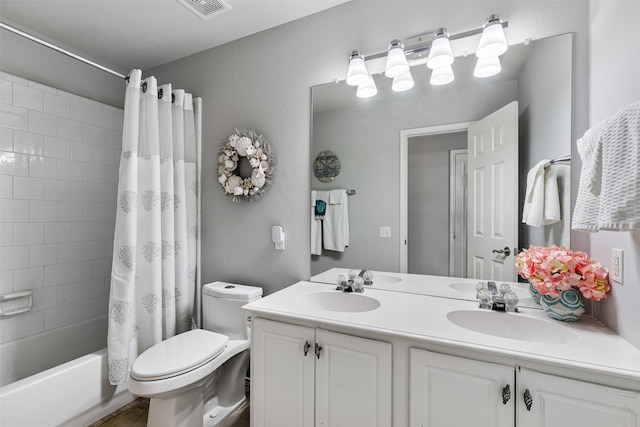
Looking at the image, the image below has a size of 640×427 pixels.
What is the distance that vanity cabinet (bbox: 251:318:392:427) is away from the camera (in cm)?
116

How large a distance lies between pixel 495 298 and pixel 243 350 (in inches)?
56.4

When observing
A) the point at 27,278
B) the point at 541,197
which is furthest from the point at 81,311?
the point at 541,197

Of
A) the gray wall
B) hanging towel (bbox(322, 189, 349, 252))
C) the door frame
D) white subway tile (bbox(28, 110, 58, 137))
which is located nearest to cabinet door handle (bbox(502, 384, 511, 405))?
the door frame

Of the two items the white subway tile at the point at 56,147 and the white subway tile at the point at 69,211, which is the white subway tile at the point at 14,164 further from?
the white subway tile at the point at 69,211

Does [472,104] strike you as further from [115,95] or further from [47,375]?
[115,95]

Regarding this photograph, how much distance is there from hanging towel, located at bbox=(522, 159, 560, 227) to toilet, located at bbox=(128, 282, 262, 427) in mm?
1536

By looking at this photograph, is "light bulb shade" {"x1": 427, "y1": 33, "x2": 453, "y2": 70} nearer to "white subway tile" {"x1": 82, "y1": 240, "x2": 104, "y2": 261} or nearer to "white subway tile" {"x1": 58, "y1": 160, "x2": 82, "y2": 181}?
"white subway tile" {"x1": 58, "y1": 160, "x2": 82, "y2": 181}

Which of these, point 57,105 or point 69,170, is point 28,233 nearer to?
point 69,170

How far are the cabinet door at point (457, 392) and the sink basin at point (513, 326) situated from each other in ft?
0.94

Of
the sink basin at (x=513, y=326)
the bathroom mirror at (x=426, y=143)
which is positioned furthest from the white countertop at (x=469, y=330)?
the bathroom mirror at (x=426, y=143)

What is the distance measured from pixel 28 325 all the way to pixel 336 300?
204 centimetres

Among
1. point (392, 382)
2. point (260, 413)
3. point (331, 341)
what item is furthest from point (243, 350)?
point (392, 382)

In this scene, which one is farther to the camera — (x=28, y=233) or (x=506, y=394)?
(x=28, y=233)

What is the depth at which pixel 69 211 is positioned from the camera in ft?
7.26
